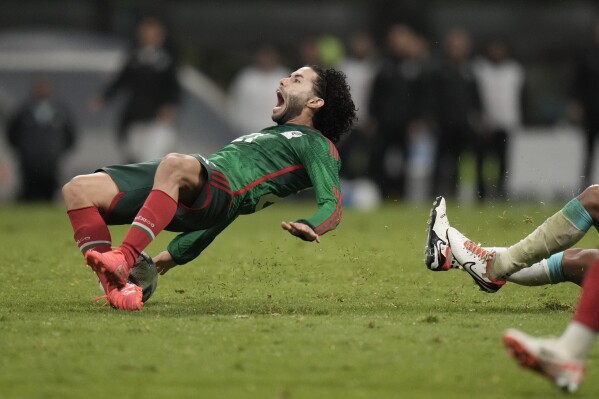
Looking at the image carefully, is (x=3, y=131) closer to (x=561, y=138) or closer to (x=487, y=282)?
(x=561, y=138)

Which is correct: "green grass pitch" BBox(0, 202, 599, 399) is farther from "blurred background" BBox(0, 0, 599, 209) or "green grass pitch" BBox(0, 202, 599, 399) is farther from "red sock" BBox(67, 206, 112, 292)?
"blurred background" BBox(0, 0, 599, 209)

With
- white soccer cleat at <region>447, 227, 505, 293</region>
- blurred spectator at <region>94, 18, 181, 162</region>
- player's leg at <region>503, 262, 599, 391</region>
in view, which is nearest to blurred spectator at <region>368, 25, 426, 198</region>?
blurred spectator at <region>94, 18, 181, 162</region>

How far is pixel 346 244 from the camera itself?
13.0 meters

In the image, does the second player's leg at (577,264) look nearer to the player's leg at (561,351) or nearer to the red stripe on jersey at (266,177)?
the red stripe on jersey at (266,177)

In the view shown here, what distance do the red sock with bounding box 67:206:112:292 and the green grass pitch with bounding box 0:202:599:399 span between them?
386mm

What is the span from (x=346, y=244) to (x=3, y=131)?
892cm

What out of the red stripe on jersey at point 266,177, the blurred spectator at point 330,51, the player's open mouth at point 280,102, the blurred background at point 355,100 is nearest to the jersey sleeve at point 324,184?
the red stripe on jersey at point 266,177

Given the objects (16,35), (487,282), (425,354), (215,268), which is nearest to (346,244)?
(215,268)

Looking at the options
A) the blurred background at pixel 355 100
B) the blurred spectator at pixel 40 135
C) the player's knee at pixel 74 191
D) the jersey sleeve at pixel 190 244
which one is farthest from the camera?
the blurred background at pixel 355 100

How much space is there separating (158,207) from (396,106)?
12.7 metres

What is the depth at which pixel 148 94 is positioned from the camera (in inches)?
793

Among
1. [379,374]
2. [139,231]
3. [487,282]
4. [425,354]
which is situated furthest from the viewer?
[487,282]

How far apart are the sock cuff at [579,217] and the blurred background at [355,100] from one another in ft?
36.0

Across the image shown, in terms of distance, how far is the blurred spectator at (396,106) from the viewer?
20.1m
